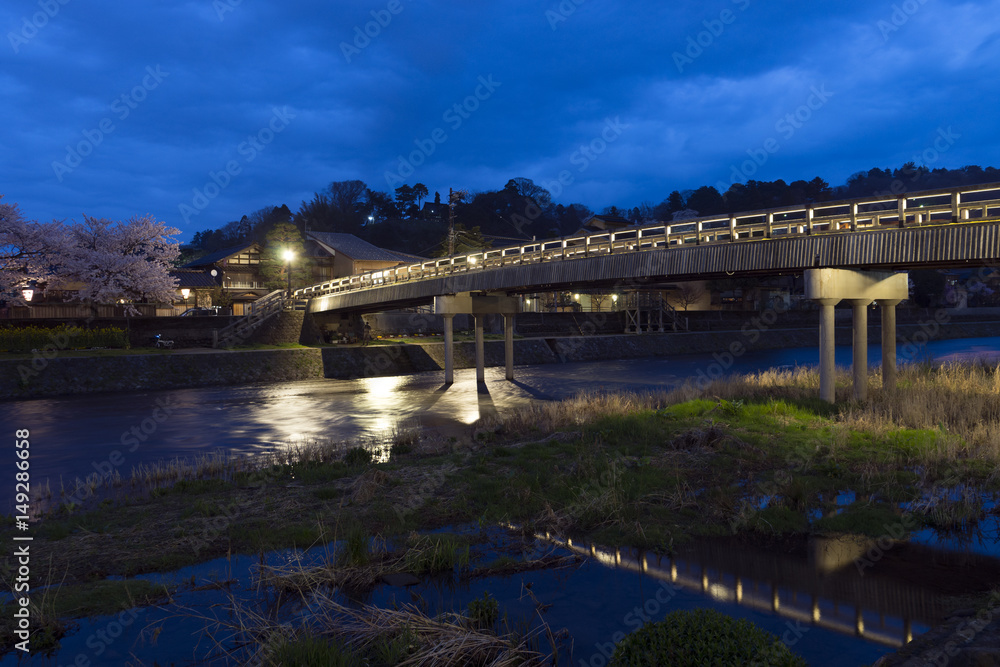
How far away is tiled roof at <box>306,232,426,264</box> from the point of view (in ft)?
236

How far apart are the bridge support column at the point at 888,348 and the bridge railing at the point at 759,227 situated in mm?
3059

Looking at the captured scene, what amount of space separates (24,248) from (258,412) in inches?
1105

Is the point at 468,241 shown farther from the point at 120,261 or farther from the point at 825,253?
the point at 825,253

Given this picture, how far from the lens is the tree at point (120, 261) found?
4534 centimetres

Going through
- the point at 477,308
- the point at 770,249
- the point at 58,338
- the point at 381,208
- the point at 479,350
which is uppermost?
the point at 381,208

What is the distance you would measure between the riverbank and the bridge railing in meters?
6.22

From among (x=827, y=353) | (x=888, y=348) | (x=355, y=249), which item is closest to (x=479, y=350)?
(x=827, y=353)

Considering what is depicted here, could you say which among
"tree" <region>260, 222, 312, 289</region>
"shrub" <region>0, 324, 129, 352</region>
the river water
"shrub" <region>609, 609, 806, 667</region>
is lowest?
the river water

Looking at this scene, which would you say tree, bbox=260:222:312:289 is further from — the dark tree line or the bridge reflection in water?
the bridge reflection in water

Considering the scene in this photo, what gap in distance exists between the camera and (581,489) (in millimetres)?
12094

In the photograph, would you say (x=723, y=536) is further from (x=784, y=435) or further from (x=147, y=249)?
(x=147, y=249)

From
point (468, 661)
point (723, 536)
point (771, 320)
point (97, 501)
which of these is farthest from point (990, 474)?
point (771, 320)

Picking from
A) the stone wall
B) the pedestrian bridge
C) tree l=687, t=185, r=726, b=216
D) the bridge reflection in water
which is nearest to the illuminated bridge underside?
the pedestrian bridge

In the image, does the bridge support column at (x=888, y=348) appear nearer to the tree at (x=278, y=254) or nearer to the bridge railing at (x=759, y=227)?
the bridge railing at (x=759, y=227)
